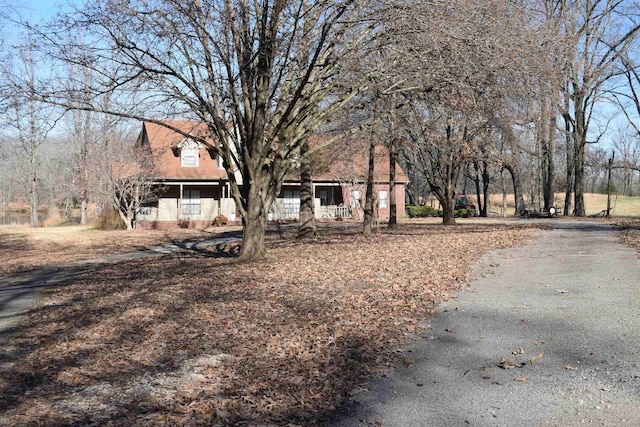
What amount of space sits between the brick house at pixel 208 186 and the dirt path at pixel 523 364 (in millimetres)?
21742

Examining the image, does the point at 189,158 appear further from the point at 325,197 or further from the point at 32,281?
the point at 32,281

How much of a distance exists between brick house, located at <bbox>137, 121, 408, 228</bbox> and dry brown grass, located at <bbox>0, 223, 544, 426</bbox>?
19131 millimetres

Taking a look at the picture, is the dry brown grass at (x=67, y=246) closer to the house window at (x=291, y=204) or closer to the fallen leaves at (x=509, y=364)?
the house window at (x=291, y=204)

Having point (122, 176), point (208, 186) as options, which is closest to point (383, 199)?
point (208, 186)

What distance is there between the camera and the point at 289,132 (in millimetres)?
14156

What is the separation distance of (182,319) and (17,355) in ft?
6.96

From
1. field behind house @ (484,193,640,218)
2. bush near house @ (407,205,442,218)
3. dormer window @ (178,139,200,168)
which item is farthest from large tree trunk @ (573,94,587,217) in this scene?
dormer window @ (178,139,200,168)

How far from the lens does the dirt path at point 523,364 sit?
182 inches

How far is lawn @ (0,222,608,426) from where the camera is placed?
4.98 m

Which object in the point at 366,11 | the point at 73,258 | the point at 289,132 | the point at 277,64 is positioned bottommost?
the point at 73,258

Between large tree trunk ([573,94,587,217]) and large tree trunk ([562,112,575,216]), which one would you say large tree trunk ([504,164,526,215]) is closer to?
large tree trunk ([562,112,575,216])

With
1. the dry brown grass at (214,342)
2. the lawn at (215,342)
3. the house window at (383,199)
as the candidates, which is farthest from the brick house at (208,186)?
the dry brown grass at (214,342)

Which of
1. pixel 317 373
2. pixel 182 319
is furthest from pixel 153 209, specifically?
pixel 317 373

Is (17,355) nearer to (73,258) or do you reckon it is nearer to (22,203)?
(73,258)
